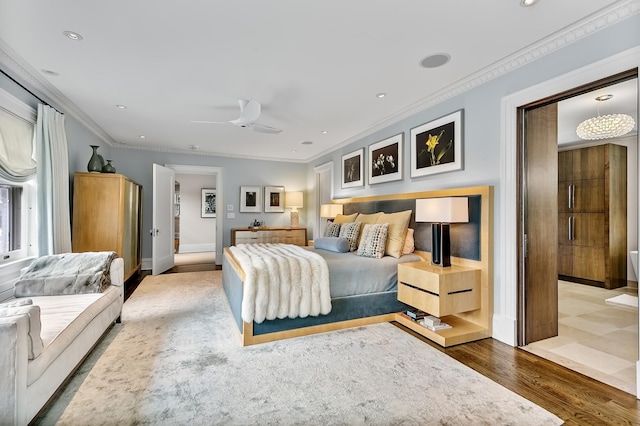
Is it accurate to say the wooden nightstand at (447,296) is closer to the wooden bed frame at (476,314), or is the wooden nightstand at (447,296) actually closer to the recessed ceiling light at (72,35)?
the wooden bed frame at (476,314)

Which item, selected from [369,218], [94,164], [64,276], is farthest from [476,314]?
[94,164]

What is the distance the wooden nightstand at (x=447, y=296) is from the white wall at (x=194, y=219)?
768 cm

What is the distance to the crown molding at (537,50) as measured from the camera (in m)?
2.00

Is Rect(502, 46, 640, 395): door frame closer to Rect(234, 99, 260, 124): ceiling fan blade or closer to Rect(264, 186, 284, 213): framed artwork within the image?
Rect(234, 99, 260, 124): ceiling fan blade

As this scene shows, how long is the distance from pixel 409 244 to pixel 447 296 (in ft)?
3.39

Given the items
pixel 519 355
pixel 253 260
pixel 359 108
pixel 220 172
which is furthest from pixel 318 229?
→ pixel 519 355

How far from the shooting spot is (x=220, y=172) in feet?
23.0

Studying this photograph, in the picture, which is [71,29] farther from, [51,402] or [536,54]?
[536,54]

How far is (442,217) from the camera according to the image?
9.45ft

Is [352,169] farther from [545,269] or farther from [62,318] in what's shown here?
[62,318]

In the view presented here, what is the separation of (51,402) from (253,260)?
1.61 m

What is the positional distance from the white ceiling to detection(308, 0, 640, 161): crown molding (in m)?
0.02

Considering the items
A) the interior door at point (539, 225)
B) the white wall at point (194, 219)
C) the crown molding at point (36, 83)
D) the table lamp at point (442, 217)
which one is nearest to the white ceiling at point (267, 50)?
the crown molding at point (36, 83)

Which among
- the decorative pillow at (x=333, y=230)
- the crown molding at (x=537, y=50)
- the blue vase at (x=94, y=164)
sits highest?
the crown molding at (x=537, y=50)
